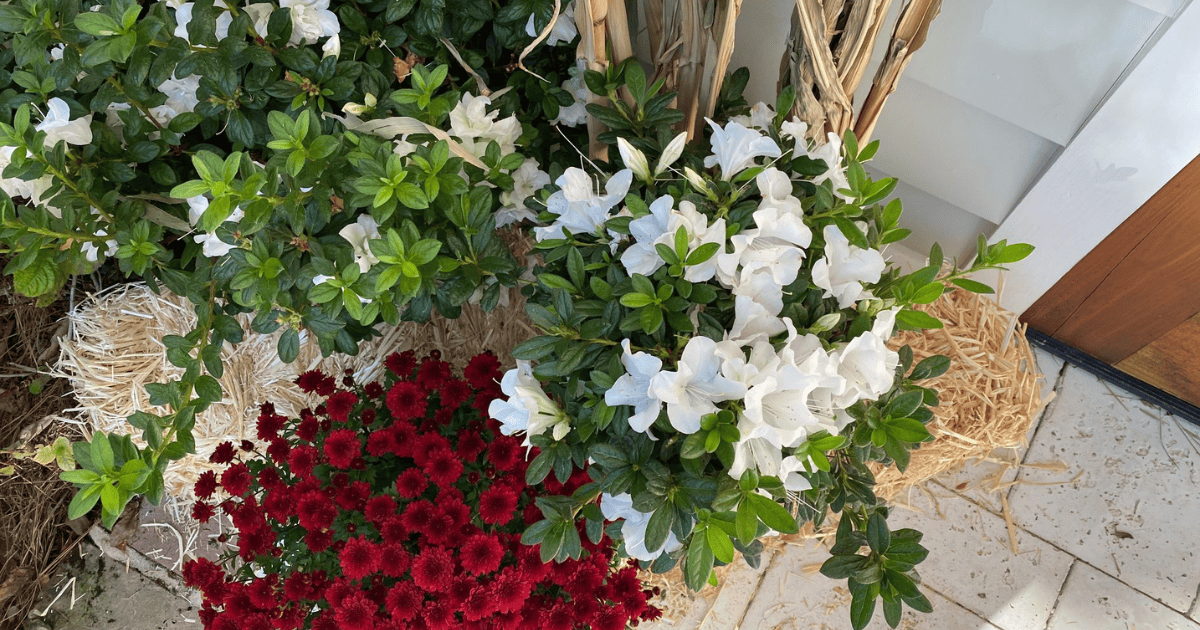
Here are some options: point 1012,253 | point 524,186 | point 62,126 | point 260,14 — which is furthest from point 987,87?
point 62,126

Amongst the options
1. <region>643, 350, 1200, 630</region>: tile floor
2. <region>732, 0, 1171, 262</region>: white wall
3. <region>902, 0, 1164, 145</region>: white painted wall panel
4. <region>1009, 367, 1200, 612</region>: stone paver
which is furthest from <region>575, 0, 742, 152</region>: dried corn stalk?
<region>1009, 367, 1200, 612</region>: stone paver

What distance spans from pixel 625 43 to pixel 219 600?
1.09m

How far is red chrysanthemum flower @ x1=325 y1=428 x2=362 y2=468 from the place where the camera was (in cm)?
123

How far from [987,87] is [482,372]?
38.9 inches

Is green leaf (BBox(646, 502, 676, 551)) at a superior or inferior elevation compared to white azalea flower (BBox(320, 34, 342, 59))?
inferior

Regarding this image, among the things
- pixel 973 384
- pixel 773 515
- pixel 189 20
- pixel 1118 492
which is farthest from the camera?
pixel 1118 492

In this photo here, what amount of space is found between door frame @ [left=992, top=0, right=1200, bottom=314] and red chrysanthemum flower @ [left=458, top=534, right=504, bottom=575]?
1.18 meters

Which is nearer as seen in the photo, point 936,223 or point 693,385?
point 693,385

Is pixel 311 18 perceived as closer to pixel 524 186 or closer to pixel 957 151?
pixel 524 186

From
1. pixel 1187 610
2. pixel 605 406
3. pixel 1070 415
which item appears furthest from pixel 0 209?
pixel 1187 610

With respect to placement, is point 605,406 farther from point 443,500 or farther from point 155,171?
point 155,171

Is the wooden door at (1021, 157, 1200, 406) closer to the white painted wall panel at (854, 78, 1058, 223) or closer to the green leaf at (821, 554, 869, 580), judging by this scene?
the white painted wall panel at (854, 78, 1058, 223)

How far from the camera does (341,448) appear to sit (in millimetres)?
1233

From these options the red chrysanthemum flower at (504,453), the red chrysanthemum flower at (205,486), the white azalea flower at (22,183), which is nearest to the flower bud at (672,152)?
the red chrysanthemum flower at (504,453)
